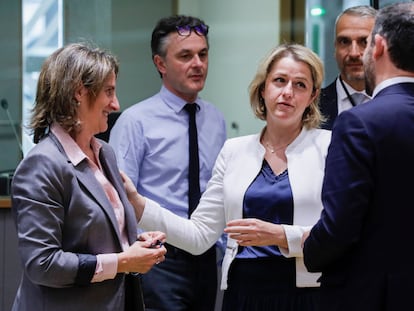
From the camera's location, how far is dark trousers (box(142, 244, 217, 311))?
2.81 metres

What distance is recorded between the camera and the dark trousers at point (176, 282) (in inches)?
111

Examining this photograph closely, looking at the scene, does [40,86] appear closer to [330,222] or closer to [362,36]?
[330,222]

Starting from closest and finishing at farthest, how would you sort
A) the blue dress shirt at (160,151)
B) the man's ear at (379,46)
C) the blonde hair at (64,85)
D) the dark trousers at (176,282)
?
the man's ear at (379,46) → the blonde hair at (64,85) → the dark trousers at (176,282) → the blue dress shirt at (160,151)

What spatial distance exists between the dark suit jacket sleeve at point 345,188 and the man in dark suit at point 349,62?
3.68 ft

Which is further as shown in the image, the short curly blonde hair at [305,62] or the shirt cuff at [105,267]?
the short curly blonde hair at [305,62]

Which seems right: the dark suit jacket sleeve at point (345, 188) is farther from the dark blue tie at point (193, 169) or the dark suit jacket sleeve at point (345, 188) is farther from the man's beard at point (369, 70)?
the dark blue tie at point (193, 169)

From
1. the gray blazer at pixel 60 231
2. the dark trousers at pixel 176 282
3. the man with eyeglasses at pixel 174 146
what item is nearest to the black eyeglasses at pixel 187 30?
the man with eyeglasses at pixel 174 146

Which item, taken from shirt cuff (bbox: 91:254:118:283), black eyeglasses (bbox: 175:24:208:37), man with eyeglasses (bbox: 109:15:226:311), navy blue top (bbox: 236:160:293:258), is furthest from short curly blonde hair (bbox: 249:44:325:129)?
shirt cuff (bbox: 91:254:118:283)

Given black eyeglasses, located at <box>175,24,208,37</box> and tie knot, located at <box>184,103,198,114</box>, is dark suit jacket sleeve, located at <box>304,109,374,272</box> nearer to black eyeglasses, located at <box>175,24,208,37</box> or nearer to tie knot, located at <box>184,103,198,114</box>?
tie knot, located at <box>184,103,198,114</box>

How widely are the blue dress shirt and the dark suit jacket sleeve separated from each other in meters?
1.13

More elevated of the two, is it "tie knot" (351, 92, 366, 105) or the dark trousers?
"tie knot" (351, 92, 366, 105)

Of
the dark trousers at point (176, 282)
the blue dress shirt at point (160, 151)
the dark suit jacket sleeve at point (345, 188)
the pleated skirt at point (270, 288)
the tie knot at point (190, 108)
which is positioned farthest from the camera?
the tie knot at point (190, 108)

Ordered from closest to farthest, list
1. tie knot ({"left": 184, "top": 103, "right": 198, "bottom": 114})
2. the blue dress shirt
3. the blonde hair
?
1. the blonde hair
2. the blue dress shirt
3. tie knot ({"left": 184, "top": 103, "right": 198, "bottom": 114})

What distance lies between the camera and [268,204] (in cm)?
231
